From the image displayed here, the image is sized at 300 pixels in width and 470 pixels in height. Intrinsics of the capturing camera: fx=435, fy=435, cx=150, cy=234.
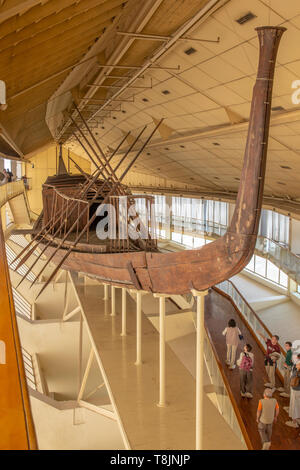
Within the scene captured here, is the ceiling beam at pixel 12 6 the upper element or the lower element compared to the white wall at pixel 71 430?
upper

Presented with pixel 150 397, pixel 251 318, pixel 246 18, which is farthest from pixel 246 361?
pixel 246 18

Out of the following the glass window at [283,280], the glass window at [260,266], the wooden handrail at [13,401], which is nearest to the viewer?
the wooden handrail at [13,401]

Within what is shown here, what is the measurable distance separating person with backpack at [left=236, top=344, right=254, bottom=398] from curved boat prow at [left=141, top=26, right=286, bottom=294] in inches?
77.4

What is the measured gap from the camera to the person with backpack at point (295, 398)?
5.44 m

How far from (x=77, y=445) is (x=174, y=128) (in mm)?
8947

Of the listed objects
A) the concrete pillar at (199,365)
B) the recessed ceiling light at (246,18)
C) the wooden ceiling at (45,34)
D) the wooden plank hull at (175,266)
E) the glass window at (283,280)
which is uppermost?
the recessed ceiling light at (246,18)

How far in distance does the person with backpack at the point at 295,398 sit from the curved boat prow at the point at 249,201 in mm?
1927

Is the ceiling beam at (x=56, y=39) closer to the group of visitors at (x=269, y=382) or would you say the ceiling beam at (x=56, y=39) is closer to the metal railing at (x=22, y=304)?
the group of visitors at (x=269, y=382)

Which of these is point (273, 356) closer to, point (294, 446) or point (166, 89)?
point (294, 446)

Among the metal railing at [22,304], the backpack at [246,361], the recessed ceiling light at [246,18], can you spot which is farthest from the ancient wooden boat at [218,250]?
the metal railing at [22,304]

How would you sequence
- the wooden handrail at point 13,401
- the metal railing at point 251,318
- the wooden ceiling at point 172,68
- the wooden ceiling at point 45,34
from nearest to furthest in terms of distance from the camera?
the wooden handrail at point 13,401, the wooden ceiling at point 45,34, the wooden ceiling at point 172,68, the metal railing at point 251,318

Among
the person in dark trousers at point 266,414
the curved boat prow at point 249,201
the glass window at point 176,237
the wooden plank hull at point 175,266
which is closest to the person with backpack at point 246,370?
the person in dark trousers at point 266,414

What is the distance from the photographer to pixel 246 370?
243 inches

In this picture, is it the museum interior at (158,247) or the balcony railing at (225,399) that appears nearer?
the museum interior at (158,247)
